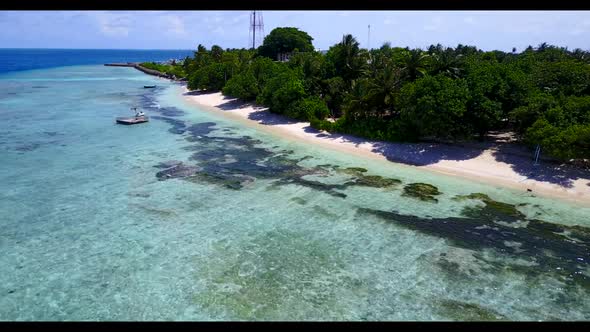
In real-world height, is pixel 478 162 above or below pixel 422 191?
above

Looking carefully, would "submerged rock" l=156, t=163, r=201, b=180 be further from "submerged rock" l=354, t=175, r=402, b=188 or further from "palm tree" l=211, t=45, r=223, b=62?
"palm tree" l=211, t=45, r=223, b=62

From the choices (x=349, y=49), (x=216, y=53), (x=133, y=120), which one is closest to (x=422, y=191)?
(x=349, y=49)

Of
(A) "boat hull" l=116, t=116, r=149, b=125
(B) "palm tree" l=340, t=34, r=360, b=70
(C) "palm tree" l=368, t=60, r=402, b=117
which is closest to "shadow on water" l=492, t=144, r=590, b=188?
(C) "palm tree" l=368, t=60, r=402, b=117

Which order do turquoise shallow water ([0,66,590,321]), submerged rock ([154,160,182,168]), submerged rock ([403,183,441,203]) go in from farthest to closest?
submerged rock ([154,160,182,168])
submerged rock ([403,183,441,203])
turquoise shallow water ([0,66,590,321])

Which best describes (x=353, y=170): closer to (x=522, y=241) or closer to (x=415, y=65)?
(x=522, y=241)

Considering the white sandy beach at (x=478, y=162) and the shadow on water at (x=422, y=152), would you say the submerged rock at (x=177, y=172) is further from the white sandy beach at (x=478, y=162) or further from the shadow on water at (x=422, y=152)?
the shadow on water at (x=422, y=152)
